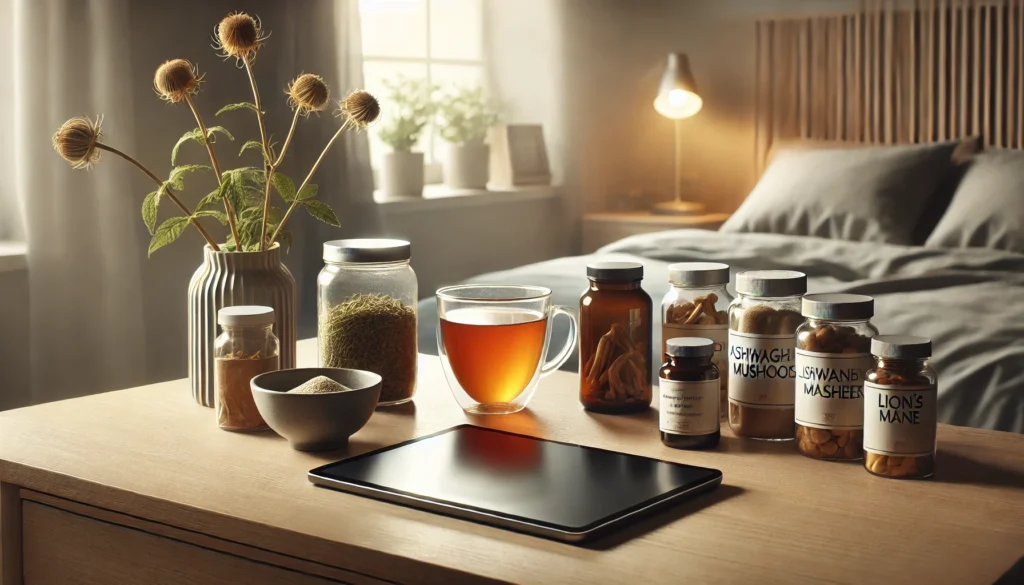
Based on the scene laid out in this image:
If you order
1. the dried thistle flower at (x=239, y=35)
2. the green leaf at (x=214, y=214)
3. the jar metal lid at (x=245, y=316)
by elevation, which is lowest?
the jar metal lid at (x=245, y=316)

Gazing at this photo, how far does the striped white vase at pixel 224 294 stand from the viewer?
1.37 m

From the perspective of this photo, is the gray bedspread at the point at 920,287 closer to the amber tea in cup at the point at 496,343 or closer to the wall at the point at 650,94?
the amber tea in cup at the point at 496,343

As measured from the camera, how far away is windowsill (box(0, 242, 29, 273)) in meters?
2.59

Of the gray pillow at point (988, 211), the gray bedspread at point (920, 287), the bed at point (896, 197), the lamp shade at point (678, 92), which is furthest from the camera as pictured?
the lamp shade at point (678, 92)

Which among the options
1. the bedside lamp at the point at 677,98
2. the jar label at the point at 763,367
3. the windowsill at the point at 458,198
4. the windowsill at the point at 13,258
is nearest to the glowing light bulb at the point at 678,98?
the bedside lamp at the point at 677,98

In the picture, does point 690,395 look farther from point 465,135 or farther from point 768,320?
point 465,135

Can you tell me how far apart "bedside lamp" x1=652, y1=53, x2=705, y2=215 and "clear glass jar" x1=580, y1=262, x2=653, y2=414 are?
3177 mm

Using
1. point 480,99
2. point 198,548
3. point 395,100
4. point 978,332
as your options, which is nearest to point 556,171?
point 480,99

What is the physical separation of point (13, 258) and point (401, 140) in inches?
61.6

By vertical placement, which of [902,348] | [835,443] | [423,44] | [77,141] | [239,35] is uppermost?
[423,44]

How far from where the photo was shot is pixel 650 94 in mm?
4797

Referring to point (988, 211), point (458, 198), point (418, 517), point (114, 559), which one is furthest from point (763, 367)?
point (458, 198)

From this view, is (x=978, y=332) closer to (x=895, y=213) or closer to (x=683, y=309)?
(x=683, y=309)

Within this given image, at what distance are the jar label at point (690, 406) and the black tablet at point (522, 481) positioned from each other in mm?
76
